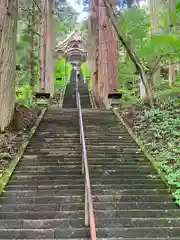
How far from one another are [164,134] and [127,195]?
3934mm

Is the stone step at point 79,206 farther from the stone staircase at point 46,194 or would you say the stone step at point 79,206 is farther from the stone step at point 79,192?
the stone step at point 79,192

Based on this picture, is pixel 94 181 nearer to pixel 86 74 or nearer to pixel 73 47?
pixel 86 74

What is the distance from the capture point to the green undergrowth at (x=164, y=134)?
28.4 feet

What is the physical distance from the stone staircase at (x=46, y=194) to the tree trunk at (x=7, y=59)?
108cm

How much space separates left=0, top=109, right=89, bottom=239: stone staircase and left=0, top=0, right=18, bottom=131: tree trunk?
42.6 inches

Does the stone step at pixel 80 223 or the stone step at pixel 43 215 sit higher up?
the stone step at pixel 43 215

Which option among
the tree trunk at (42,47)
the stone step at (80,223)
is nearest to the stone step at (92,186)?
the stone step at (80,223)

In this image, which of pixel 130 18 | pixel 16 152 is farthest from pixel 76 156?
pixel 130 18

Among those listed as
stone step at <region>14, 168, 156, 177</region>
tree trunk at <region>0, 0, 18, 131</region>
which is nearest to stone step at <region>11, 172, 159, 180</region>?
stone step at <region>14, 168, 156, 177</region>

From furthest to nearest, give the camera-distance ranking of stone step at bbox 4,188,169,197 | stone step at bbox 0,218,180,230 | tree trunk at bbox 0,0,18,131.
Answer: tree trunk at bbox 0,0,18,131
stone step at bbox 4,188,169,197
stone step at bbox 0,218,180,230

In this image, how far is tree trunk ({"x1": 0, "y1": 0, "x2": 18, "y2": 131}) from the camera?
10.9 m

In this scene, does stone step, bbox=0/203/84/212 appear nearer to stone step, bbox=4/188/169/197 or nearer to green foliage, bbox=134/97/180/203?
stone step, bbox=4/188/169/197

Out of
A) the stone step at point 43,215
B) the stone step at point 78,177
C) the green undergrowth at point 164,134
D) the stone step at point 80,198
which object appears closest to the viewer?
the stone step at point 43,215

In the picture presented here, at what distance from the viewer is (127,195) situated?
7.54m
